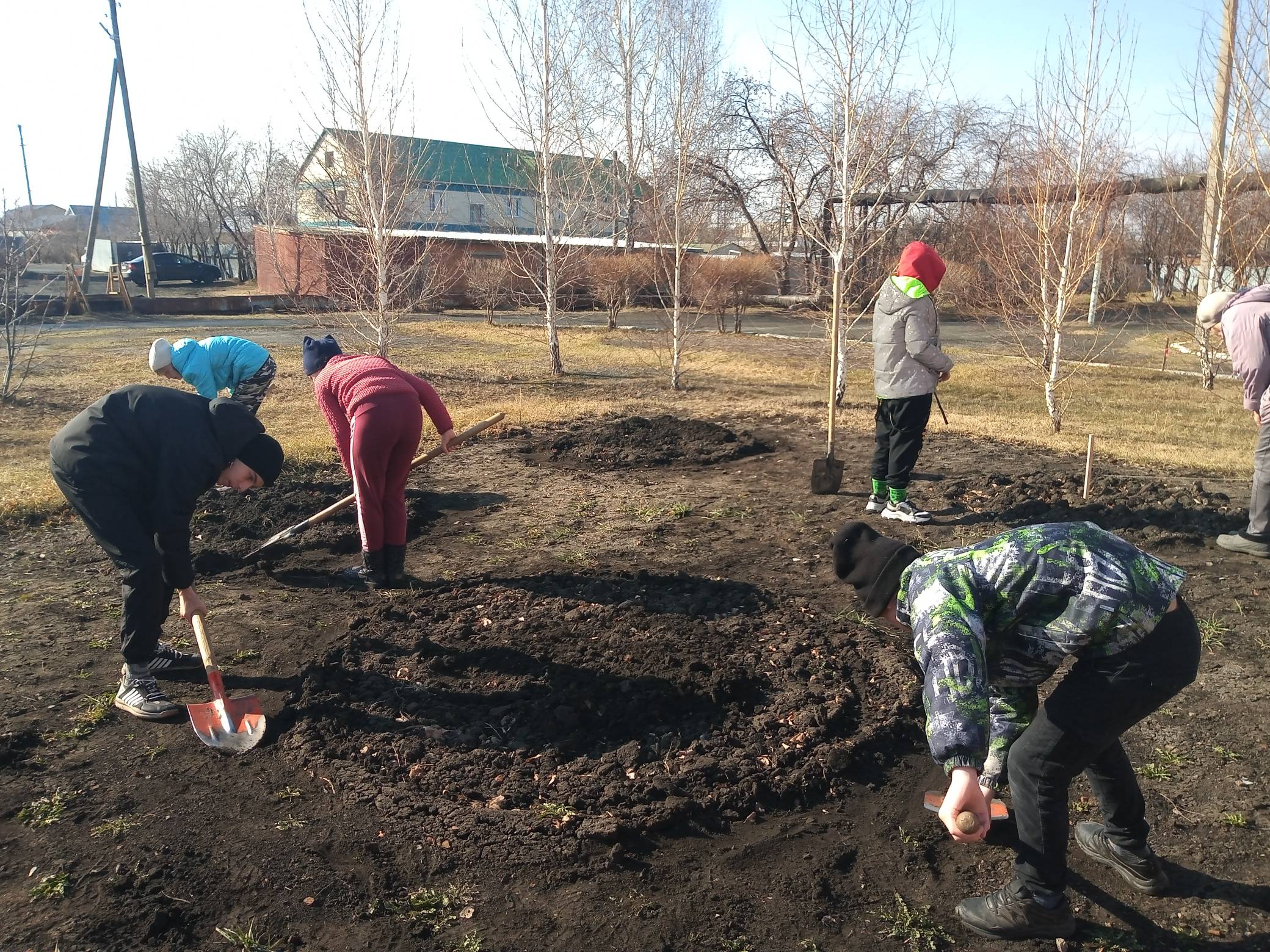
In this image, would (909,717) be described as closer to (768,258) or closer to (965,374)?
(965,374)

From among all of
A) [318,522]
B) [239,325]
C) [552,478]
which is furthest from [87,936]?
[239,325]

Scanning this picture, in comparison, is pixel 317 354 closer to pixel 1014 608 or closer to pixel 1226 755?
pixel 1014 608

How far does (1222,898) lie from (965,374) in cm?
1492

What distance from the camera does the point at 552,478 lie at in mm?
7859

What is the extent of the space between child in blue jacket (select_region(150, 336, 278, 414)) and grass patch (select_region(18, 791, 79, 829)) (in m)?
3.43

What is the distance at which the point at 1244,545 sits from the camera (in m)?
5.80

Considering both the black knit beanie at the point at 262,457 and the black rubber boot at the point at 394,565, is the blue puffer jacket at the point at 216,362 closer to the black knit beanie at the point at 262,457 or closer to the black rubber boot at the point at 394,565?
the black rubber boot at the point at 394,565

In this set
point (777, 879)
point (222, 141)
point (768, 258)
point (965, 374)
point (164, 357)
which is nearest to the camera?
point (777, 879)

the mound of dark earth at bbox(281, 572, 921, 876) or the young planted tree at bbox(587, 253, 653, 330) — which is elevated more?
the young planted tree at bbox(587, 253, 653, 330)

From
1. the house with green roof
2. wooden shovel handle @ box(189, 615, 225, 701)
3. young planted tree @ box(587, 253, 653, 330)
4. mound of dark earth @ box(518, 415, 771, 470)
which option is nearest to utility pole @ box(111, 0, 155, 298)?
the house with green roof

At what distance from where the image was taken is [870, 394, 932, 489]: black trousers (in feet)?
21.0

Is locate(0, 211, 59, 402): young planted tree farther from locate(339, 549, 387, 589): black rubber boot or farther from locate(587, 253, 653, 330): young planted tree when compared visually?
locate(587, 253, 653, 330): young planted tree

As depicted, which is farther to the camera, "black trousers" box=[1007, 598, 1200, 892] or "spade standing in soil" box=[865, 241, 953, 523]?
"spade standing in soil" box=[865, 241, 953, 523]

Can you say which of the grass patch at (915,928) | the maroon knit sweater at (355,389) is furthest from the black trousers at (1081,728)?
the maroon knit sweater at (355,389)
